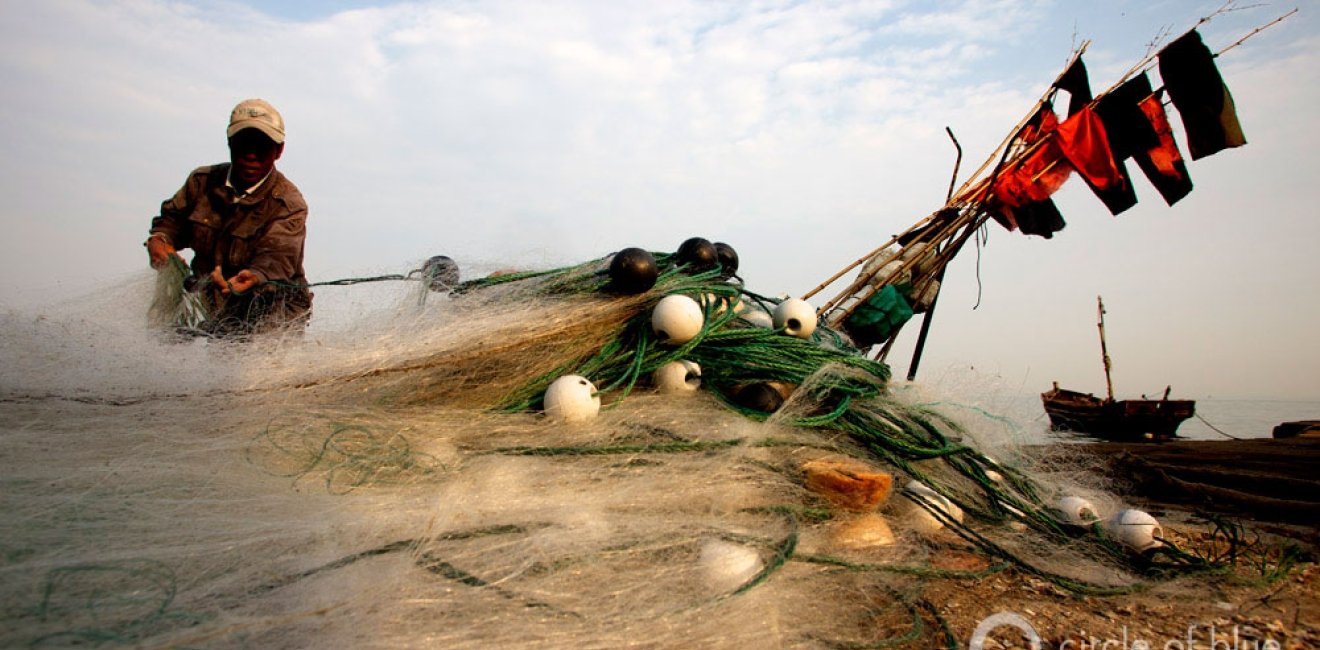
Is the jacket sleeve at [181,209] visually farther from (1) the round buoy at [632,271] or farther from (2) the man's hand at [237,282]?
(1) the round buoy at [632,271]

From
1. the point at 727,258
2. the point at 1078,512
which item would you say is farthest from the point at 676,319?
the point at 1078,512

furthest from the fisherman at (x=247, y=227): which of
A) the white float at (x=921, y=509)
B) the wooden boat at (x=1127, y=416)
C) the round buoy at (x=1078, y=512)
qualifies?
the wooden boat at (x=1127, y=416)

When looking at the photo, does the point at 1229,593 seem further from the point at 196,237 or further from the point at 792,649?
the point at 196,237

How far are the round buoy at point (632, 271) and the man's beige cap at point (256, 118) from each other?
1709 millimetres

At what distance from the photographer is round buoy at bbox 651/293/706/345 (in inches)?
114

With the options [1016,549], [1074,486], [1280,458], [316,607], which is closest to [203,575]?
[316,607]

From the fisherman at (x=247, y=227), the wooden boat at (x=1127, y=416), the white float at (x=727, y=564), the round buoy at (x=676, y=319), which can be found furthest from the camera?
the wooden boat at (x=1127, y=416)

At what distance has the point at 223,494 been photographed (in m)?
1.95

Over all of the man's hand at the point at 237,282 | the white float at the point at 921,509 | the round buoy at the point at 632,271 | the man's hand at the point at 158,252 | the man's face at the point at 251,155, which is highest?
the man's face at the point at 251,155

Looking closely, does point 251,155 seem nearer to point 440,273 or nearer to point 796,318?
point 440,273

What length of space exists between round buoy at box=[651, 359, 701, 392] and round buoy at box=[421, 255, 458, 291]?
1.17m

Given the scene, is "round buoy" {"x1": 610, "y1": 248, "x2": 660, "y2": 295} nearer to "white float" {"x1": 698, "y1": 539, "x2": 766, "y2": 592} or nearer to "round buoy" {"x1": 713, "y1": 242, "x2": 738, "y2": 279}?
"round buoy" {"x1": 713, "y1": 242, "x2": 738, "y2": 279}

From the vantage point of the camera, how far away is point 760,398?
284 centimetres

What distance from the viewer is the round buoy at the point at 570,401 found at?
2.56 m
